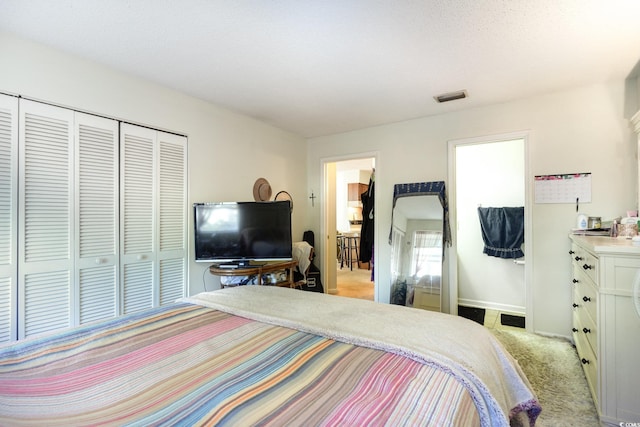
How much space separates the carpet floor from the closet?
9.65 ft

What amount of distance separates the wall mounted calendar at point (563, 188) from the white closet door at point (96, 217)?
373 cm

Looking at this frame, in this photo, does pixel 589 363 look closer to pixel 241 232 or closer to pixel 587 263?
pixel 587 263

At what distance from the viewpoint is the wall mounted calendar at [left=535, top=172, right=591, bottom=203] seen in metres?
2.73

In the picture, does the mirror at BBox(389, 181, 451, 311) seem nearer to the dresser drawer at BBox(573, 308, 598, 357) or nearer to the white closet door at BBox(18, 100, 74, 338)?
the dresser drawer at BBox(573, 308, 598, 357)

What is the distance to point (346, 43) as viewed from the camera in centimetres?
204

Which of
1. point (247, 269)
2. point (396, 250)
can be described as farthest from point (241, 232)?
point (396, 250)

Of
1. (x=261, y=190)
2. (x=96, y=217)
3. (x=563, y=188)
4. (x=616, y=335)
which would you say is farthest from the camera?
(x=261, y=190)

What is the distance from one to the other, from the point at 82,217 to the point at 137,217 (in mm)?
385

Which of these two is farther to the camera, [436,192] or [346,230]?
[346,230]

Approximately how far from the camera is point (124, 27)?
1.89 metres

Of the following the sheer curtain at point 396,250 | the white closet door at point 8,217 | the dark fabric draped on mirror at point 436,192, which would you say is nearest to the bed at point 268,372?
the white closet door at point 8,217

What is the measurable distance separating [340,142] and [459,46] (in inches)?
87.2

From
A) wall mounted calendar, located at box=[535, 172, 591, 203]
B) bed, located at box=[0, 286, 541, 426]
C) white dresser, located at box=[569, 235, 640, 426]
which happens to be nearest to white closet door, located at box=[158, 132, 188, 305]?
bed, located at box=[0, 286, 541, 426]

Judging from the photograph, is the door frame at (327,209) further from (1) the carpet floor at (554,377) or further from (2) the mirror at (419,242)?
(1) the carpet floor at (554,377)
